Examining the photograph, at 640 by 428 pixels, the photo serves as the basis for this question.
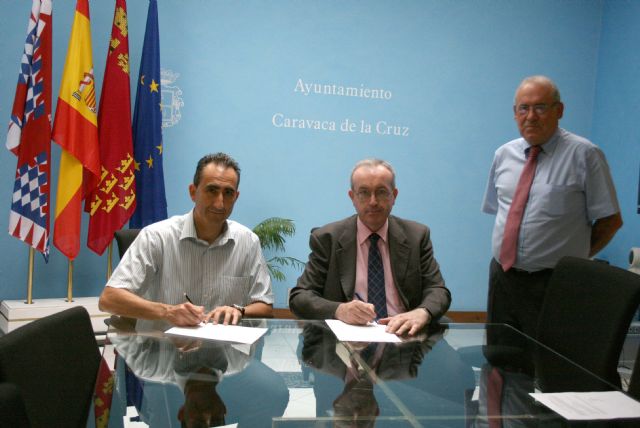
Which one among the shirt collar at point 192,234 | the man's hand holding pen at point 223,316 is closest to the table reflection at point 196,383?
the man's hand holding pen at point 223,316

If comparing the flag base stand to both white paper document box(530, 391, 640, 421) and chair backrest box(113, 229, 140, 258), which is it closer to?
chair backrest box(113, 229, 140, 258)

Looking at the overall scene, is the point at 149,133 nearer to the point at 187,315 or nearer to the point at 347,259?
the point at 347,259

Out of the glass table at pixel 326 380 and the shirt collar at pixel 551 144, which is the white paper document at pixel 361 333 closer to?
the glass table at pixel 326 380

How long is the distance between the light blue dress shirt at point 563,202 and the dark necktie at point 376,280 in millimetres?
885

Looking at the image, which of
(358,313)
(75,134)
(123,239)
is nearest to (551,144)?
(358,313)

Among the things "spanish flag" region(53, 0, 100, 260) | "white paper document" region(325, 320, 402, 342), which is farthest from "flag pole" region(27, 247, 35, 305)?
"white paper document" region(325, 320, 402, 342)

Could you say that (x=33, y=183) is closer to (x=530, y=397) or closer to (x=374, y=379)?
(x=374, y=379)

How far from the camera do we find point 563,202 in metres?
2.92

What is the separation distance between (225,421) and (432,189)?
14.0 feet

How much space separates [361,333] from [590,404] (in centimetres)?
82

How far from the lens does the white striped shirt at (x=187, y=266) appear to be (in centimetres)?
243

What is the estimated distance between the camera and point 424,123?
17.1 ft

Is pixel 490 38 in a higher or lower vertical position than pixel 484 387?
higher

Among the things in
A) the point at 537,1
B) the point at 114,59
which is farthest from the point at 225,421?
the point at 537,1
